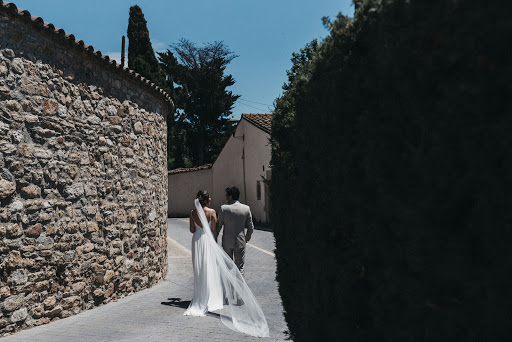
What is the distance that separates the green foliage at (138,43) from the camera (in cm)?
3391

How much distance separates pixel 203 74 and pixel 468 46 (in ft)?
137

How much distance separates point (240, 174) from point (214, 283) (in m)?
22.0

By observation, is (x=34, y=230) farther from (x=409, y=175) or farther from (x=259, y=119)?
(x=259, y=119)

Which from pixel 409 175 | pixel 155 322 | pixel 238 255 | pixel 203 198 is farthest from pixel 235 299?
pixel 409 175

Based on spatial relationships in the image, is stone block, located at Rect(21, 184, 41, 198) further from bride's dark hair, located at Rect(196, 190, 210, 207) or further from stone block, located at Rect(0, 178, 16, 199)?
bride's dark hair, located at Rect(196, 190, 210, 207)

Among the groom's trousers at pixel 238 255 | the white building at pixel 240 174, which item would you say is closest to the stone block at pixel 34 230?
the groom's trousers at pixel 238 255

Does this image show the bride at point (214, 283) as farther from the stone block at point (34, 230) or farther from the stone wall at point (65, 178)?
the stone block at point (34, 230)

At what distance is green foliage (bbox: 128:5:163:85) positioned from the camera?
3391 cm

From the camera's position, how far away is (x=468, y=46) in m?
1.68

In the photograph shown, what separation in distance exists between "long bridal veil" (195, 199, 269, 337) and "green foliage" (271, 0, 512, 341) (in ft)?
8.76

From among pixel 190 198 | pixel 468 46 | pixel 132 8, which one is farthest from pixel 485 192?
pixel 132 8

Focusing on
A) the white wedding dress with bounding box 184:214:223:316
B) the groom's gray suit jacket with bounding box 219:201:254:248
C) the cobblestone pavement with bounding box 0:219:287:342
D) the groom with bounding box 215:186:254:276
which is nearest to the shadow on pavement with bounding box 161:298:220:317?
the cobblestone pavement with bounding box 0:219:287:342

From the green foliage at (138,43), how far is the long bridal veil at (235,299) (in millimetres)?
28365

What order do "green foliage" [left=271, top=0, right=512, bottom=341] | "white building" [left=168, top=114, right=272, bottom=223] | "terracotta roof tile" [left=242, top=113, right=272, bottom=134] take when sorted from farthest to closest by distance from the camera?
"white building" [left=168, top=114, right=272, bottom=223] < "terracotta roof tile" [left=242, top=113, right=272, bottom=134] < "green foliage" [left=271, top=0, right=512, bottom=341]
